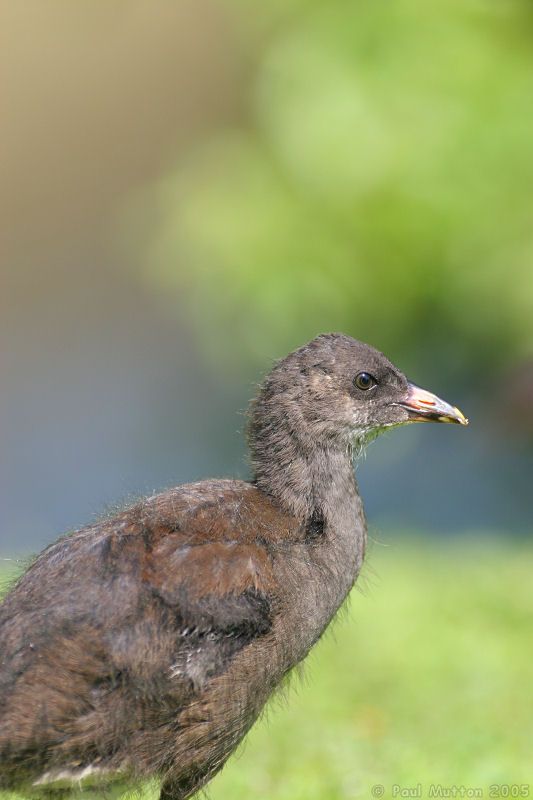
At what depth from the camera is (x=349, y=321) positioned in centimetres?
1345

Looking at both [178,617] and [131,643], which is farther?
[178,617]

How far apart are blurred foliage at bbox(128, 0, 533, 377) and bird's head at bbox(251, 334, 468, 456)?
23.8 ft

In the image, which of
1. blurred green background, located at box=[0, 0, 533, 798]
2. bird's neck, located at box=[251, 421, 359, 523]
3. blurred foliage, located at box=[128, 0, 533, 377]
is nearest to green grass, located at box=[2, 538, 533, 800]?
blurred green background, located at box=[0, 0, 533, 798]

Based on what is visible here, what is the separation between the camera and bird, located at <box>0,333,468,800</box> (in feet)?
14.7

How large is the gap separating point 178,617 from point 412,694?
3641mm

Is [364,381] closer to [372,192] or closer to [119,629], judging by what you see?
[119,629]

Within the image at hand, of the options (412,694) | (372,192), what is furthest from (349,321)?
(412,694)

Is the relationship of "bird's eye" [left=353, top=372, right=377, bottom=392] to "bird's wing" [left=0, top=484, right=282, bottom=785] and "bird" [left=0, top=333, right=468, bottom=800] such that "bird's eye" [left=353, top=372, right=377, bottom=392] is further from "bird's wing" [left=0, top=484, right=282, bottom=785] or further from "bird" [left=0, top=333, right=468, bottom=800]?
"bird's wing" [left=0, top=484, right=282, bottom=785]

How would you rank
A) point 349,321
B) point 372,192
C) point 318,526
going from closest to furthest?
point 318,526
point 372,192
point 349,321

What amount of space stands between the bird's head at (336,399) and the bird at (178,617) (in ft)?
0.04

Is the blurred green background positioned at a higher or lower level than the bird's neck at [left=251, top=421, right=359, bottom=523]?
higher

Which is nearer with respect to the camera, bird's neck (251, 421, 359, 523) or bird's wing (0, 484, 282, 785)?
bird's wing (0, 484, 282, 785)

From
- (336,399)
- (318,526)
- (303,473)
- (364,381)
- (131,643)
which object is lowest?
(131,643)

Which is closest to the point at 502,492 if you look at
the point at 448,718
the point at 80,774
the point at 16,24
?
the point at 448,718
